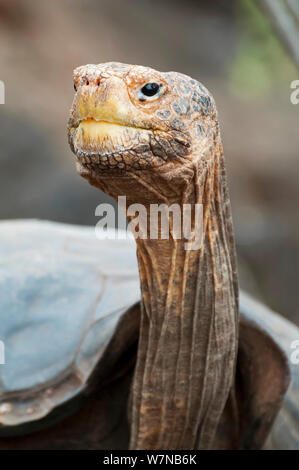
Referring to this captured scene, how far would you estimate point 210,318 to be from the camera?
138 cm

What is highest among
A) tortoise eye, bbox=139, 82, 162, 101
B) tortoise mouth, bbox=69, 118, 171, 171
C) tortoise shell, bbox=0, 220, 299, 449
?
tortoise eye, bbox=139, 82, 162, 101

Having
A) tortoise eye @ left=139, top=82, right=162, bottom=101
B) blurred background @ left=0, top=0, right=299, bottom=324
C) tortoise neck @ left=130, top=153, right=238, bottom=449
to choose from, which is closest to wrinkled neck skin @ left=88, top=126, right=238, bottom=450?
tortoise neck @ left=130, top=153, right=238, bottom=449

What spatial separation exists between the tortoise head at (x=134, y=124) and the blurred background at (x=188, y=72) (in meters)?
3.71

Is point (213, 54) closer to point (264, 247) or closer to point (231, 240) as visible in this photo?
point (264, 247)

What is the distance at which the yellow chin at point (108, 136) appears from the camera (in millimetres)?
1047

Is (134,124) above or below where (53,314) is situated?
above

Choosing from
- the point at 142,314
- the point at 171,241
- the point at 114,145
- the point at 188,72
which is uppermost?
the point at 188,72

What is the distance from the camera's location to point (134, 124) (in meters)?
1.06

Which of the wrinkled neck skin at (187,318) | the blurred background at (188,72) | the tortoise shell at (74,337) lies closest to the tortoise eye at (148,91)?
the wrinkled neck skin at (187,318)

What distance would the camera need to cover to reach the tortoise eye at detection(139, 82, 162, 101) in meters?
1.07

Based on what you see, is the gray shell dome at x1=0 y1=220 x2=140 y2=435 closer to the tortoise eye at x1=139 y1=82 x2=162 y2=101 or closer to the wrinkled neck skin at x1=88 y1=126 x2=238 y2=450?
the wrinkled neck skin at x1=88 y1=126 x2=238 y2=450

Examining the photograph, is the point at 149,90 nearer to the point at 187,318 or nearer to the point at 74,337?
the point at 187,318

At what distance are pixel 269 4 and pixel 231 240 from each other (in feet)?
2.13

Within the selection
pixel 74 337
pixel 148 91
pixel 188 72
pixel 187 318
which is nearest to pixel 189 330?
pixel 187 318
